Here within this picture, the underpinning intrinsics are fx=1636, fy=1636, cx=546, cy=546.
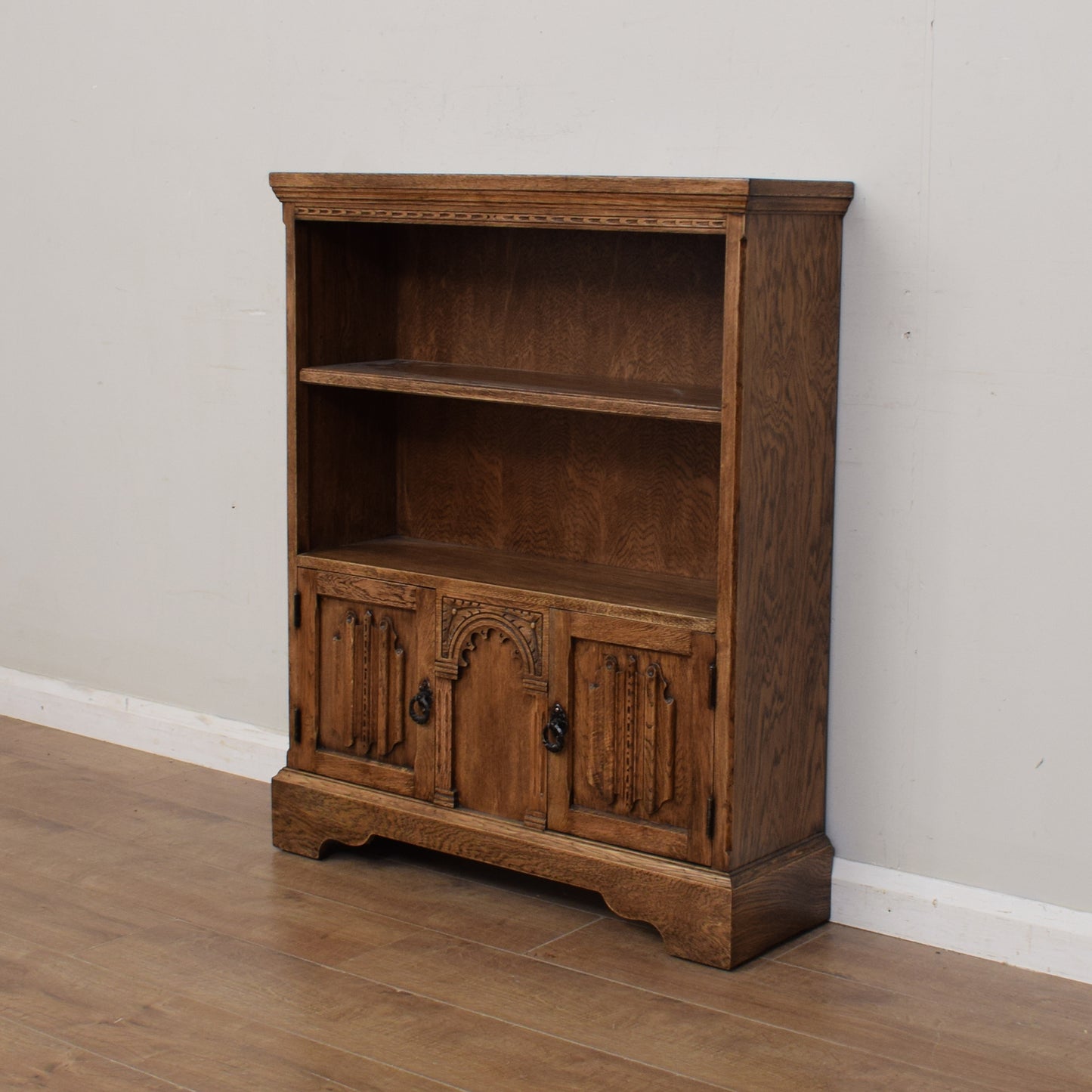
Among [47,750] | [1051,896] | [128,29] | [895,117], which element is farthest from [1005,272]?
[47,750]

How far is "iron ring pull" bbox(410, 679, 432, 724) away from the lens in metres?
3.42

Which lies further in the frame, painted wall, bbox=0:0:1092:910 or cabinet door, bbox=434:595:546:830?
cabinet door, bbox=434:595:546:830

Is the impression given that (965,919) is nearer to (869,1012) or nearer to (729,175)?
(869,1012)

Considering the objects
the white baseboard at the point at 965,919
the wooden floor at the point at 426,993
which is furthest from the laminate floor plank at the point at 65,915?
the white baseboard at the point at 965,919

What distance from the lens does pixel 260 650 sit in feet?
13.8

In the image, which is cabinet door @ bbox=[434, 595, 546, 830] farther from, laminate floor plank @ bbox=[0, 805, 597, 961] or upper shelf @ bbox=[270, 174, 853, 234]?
upper shelf @ bbox=[270, 174, 853, 234]

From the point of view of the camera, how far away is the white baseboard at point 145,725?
165 inches

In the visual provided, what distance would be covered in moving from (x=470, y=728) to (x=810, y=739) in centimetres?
69

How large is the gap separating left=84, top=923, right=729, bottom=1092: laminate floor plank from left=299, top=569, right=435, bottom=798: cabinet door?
1.76 ft

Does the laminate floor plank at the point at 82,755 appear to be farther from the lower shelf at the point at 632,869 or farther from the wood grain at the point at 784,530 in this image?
the wood grain at the point at 784,530

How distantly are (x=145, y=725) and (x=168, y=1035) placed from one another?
1.75m

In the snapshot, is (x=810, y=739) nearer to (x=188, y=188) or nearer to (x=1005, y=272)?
(x=1005, y=272)

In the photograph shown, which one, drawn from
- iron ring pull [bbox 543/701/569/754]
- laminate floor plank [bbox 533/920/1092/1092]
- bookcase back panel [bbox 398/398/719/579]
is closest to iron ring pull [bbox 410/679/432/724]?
iron ring pull [bbox 543/701/569/754]

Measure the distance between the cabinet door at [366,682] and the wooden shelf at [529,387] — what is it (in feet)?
1.39
